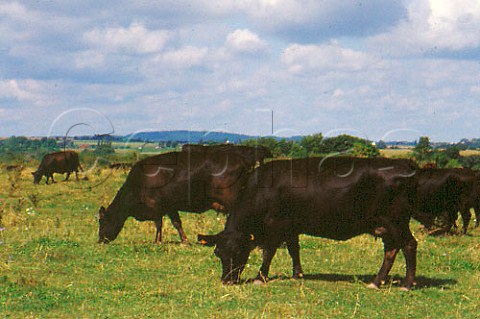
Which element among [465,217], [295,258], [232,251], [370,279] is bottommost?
[370,279]

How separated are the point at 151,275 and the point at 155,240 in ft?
12.4

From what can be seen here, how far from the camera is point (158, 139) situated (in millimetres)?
20328

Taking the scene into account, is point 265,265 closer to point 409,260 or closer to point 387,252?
point 387,252

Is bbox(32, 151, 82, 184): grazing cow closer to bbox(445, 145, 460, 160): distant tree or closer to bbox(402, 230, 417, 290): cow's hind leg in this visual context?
bbox(445, 145, 460, 160): distant tree

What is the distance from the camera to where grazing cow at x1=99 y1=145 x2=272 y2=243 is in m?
14.4

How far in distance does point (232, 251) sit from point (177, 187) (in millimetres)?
4733

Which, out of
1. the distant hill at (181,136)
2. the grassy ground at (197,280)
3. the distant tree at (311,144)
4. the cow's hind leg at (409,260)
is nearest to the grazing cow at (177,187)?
the grassy ground at (197,280)

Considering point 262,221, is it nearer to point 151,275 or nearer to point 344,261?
point 151,275

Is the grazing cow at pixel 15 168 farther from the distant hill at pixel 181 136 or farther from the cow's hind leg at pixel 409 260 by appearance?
the cow's hind leg at pixel 409 260

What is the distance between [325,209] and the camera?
10.2m

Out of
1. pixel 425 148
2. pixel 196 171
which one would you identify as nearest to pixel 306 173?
pixel 196 171

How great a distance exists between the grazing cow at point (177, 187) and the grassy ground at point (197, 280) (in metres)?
0.59

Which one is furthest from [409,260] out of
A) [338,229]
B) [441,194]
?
[441,194]

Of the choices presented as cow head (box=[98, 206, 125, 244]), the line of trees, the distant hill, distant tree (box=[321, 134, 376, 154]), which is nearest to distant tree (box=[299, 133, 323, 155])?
the line of trees
